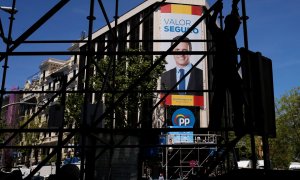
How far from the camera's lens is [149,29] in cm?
4372

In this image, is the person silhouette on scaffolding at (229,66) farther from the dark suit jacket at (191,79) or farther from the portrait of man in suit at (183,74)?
the portrait of man in suit at (183,74)

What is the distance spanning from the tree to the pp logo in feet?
33.0

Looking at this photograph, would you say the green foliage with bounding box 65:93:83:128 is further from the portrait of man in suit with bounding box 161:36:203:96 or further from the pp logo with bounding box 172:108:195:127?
the portrait of man in suit with bounding box 161:36:203:96

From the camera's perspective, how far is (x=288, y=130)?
38719 millimetres

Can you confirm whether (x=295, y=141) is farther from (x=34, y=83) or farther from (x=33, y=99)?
(x=34, y=83)

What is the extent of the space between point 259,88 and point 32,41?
478cm

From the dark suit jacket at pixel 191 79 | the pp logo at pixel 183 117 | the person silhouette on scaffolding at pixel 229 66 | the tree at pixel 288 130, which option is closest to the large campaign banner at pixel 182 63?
the dark suit jacket at pixel 191 79

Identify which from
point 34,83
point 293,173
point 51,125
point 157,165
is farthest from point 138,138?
point 34,83

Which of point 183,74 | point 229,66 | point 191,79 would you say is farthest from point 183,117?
point 229,66

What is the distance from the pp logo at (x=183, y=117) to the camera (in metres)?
38.2

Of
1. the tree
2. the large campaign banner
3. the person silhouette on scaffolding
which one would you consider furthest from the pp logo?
the person silhouette on scaffolding

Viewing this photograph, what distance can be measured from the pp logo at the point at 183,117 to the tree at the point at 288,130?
1006 centimetres

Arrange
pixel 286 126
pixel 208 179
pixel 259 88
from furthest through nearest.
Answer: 1. pixel 286 126
2. pixel 259 88
3. pixel 208 179

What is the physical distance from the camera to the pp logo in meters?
38.2
